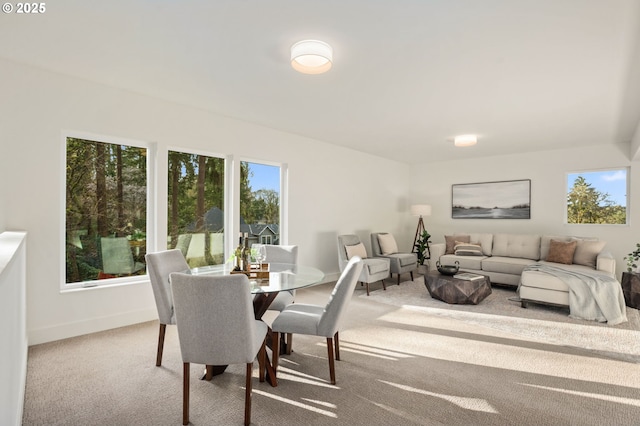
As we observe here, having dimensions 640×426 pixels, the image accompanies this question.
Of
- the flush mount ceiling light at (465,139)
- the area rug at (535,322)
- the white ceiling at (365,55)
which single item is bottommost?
the area rug at (535,322)

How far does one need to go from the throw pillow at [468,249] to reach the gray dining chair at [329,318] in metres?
4.63

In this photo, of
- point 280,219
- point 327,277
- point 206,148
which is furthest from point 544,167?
point 206,148

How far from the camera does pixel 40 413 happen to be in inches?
79.7

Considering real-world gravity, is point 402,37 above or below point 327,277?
above

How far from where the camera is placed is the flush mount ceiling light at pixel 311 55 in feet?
8.34

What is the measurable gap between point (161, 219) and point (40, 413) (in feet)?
7.46

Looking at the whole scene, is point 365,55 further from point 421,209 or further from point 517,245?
point 517,245

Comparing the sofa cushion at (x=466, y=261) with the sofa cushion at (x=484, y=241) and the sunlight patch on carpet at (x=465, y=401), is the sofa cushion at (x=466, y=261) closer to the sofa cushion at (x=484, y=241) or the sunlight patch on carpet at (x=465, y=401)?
the sofa cushion at (x=484, y=241)

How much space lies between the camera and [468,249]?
20.9 feet

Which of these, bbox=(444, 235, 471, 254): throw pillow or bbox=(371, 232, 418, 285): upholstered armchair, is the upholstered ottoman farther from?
bbox=(444, 235, 471, 254): throw pillow

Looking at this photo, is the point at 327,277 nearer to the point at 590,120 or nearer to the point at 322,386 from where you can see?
the point at 322,386

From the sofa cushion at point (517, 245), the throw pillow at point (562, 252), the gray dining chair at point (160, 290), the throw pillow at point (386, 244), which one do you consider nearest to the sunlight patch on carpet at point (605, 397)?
the gray dining chair at point (160, 290)

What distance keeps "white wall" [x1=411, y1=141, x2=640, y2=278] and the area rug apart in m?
2.04

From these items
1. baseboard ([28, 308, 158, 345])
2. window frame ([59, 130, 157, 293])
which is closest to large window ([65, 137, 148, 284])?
window frame ([59, 130, 157, 293])
